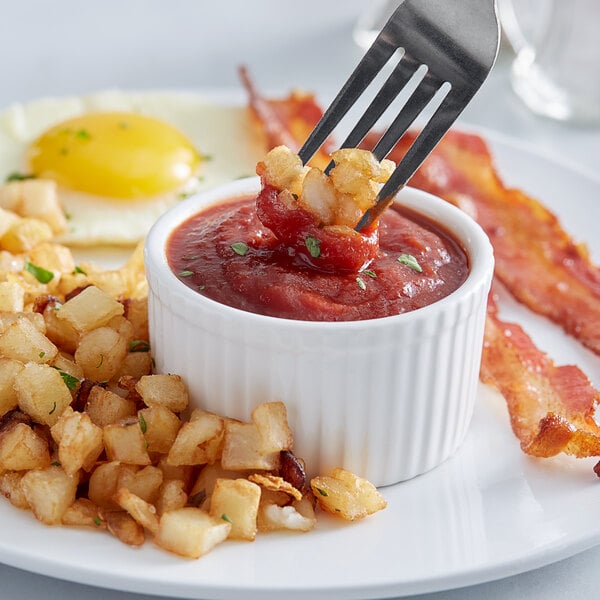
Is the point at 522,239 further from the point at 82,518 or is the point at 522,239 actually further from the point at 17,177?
the point at 82,518

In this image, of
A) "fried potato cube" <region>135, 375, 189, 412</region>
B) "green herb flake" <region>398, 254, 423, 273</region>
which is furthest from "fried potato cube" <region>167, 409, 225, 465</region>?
"green herb flake" <region>398, 254, 423, 273</region>

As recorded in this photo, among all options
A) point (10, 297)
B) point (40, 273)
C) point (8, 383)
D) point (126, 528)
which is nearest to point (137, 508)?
point (126, 528)

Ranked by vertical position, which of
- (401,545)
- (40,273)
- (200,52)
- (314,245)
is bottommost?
(200,52)

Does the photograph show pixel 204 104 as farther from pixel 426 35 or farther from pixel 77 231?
pixel 426 35

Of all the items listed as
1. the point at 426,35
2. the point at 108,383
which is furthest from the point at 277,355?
the point at 426,35

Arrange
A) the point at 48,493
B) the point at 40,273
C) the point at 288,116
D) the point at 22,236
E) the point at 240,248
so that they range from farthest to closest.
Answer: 1. the point at 288,116
2. the point at 22,236
3. the point at 40,273
4. the point at 240,248
5. the point at 48,493

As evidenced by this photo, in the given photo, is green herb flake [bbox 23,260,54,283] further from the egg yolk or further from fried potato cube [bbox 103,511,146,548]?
fried potato cube [bbox 103,511,146,548]
